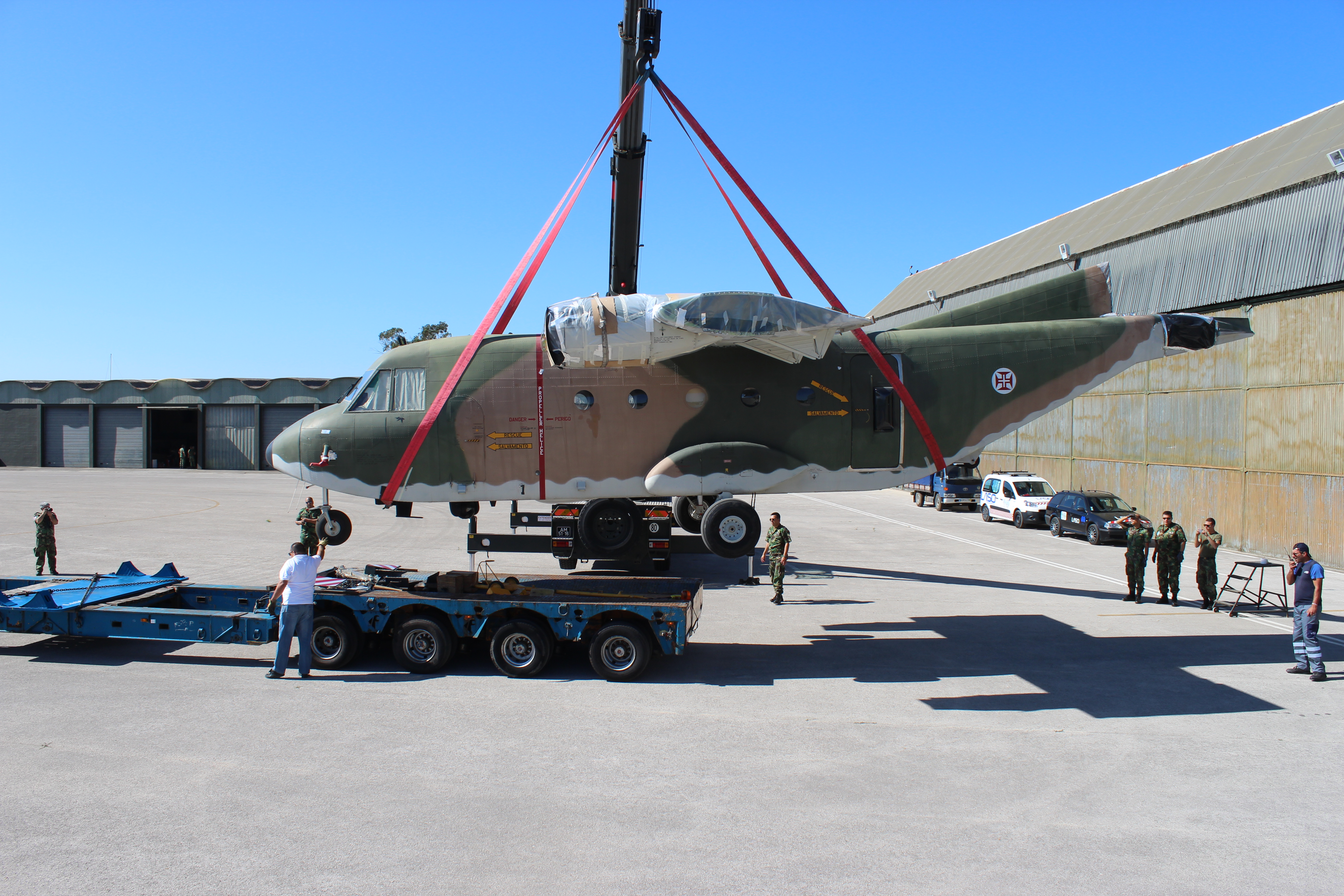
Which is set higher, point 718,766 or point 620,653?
point 620,653

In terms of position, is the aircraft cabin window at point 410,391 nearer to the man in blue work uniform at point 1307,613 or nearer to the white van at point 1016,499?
the man in blue work uniform at point 1307,613

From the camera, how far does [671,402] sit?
1089 cm

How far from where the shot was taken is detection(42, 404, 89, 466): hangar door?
5978cm

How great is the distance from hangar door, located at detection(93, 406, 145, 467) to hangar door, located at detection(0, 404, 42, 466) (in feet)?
15.2

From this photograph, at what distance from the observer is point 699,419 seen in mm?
10914

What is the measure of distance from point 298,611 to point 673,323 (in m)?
6.10

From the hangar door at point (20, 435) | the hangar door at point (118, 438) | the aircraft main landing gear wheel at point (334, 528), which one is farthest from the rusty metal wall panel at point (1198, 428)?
the hangar door at point (20, 435)

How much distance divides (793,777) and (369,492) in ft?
22.5

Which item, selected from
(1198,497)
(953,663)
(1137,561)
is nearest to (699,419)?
(953,663)

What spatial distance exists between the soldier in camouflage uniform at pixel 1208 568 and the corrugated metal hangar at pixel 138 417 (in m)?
51.1

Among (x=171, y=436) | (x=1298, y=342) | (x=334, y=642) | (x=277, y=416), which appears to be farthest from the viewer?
(x=171, y=436)

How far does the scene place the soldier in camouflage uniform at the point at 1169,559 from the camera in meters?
15.9

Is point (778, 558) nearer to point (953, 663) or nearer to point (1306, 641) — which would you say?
point (953, 663)

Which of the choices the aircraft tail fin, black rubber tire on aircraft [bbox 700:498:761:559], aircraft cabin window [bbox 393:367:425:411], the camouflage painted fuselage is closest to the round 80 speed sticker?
the camouflage painted fuselage
